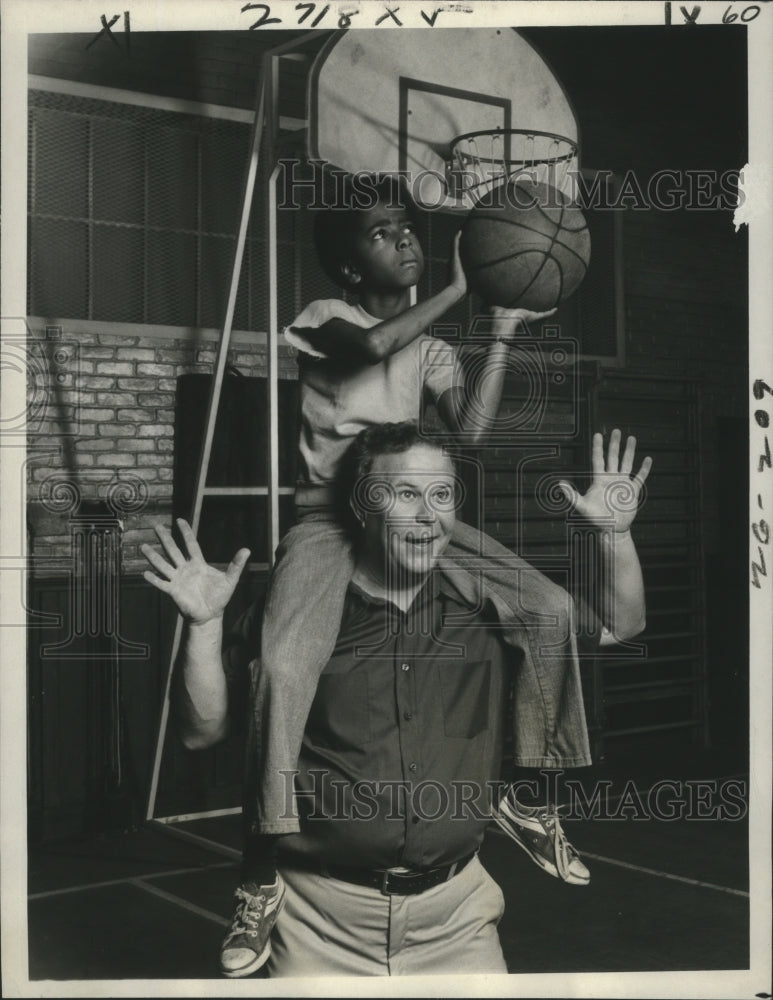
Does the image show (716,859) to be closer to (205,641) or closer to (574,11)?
(205,641)

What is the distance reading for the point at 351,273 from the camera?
366 cm

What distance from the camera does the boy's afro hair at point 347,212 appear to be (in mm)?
3643

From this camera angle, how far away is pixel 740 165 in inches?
155

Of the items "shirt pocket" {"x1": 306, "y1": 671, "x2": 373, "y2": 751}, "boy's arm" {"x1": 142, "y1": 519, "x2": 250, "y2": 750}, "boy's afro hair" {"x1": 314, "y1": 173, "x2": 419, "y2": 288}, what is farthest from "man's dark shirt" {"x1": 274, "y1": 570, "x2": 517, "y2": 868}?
"boy's afro hair" {"x1": 314, "y1": 173, "x2": 419, "y2": 288}

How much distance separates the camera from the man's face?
10.8 feet

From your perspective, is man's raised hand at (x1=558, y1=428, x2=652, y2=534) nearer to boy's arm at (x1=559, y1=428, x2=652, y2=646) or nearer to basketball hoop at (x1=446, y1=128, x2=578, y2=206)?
boy's arm at (x1=559, y1=428, x2=652, y2=646)

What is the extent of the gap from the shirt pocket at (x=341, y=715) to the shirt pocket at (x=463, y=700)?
0.21 meters

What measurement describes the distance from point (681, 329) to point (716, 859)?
3.06 m

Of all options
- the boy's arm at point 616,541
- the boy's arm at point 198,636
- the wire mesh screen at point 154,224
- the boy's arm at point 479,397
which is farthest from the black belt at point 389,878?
the wire mesh screen at point 154,224

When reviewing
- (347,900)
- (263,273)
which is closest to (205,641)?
(347,900)

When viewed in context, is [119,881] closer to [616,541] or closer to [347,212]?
[616,541]

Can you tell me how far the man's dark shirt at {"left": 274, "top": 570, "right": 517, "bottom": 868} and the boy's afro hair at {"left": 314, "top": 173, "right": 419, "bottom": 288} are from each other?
1030mm

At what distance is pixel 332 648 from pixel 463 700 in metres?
0.38

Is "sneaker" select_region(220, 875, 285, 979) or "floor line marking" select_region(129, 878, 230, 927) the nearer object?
"sneaker" select_region(220, 875, 285, 979)
